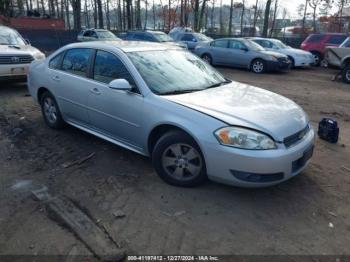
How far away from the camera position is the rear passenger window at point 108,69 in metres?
4.35

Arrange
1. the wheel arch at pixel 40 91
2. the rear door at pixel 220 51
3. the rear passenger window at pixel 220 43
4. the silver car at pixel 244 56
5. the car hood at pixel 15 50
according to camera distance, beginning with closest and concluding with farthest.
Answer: the wheel arch at pixel 40 91 → the car hood at pixel 15 50 → the silver car at pixel 244 56 → the rear door at pixel 220 51 → the rear passenger window at pixel 220 43

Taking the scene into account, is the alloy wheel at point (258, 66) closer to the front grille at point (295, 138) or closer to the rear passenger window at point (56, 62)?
the rear passenger window at point (56, 62)

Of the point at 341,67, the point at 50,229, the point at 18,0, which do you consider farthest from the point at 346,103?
the point at 18,0

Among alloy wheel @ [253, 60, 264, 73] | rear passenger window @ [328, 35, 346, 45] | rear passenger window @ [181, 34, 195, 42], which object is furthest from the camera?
rear passenger window @ [181, 34, 195, 42]

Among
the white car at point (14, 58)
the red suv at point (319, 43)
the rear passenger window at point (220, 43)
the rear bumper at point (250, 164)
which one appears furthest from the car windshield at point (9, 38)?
the red suv at point (319, 43)

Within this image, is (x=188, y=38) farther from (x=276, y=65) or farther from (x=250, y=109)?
(x=250, y=109)

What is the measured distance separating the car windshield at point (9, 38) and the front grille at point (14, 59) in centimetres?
97

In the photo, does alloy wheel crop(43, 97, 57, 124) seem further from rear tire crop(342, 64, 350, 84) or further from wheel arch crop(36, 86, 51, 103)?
rear tire crop(342, 64, 350, 84)

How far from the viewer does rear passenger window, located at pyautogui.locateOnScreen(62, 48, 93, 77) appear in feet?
16.3

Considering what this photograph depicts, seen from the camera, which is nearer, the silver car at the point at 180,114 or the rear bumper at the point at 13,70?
the silver car at the point at 180,114

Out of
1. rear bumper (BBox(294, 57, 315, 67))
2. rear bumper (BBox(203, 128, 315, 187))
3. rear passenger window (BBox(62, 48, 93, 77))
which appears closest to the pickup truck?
rear bumper (BBox(294, 57, 315, 67))

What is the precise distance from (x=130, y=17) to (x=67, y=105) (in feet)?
100

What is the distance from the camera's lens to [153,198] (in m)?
3.76

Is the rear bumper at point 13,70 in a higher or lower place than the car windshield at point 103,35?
lower
